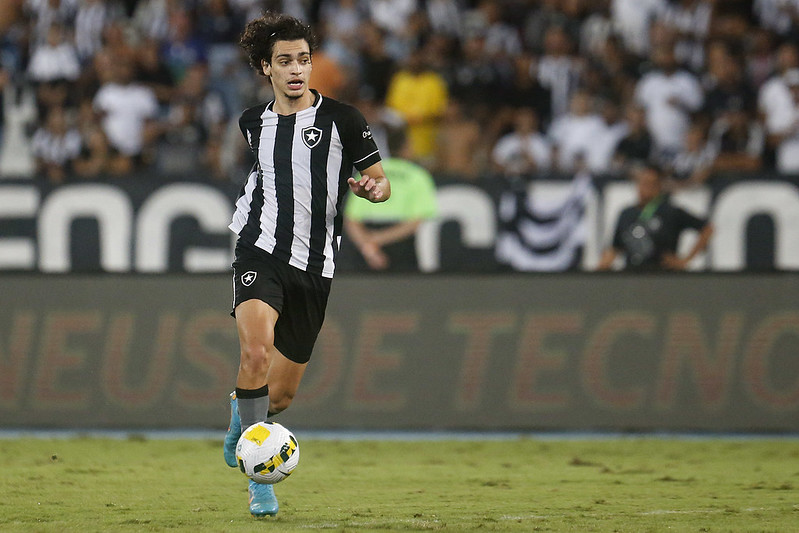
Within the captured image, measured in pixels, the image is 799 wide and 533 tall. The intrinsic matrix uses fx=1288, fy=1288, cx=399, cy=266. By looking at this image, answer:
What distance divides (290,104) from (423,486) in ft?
8.10

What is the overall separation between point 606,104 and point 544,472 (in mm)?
6776

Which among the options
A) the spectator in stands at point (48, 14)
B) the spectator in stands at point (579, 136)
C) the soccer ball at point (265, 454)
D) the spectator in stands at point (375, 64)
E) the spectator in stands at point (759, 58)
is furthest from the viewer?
the spectator in stands at point (48, 14)

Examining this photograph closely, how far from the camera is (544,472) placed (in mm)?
8148

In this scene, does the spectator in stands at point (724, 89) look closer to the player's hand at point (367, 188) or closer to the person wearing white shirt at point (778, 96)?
the person wearing white shirt at point (778, 96)

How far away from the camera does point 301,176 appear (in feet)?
20.7

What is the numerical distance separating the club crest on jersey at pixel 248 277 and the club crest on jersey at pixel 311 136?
688 mm

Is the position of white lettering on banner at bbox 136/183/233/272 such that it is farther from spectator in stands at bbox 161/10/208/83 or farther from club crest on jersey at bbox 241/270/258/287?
club crest on jersey at bbox 241/270/258/287

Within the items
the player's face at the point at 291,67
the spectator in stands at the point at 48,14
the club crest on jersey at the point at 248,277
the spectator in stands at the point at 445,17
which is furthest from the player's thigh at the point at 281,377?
the spectator in stands at the point at 48,14

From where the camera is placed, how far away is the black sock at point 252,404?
6.11 metres

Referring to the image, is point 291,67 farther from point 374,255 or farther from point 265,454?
point 374,255

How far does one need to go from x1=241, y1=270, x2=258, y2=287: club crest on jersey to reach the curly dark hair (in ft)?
3.53

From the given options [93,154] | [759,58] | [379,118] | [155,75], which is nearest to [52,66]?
[155,75]

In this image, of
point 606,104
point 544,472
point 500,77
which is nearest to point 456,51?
point 500,77

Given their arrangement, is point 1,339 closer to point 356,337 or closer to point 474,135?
point 356,337
